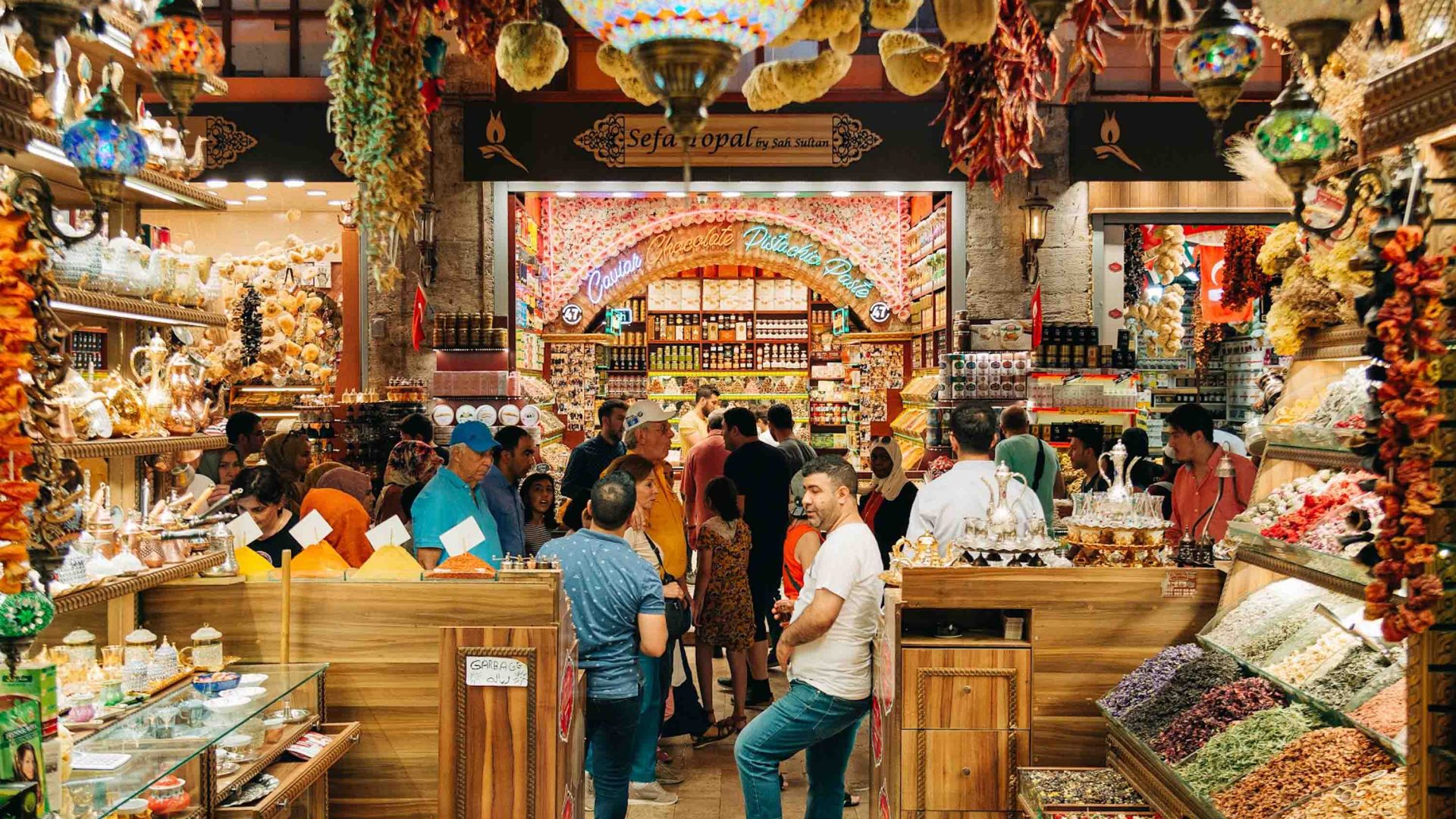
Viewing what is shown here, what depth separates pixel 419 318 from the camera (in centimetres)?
967

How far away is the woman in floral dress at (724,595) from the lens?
581 cm

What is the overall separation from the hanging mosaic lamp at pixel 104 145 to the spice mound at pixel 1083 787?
3.16 metres

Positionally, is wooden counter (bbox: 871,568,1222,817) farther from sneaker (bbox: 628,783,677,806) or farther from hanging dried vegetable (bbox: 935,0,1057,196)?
hanging dried vegetable (bbox: 935,0,1057,196)

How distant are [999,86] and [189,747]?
2400mm

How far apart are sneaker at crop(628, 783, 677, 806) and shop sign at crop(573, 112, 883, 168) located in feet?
18.5

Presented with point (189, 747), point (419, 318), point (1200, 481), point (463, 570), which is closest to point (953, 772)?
point (463, 570)

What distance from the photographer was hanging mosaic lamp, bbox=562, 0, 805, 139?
161cm

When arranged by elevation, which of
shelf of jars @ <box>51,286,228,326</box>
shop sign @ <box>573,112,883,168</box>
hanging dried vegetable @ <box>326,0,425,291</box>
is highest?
shop sign @ <box>573,112,883,168</box>

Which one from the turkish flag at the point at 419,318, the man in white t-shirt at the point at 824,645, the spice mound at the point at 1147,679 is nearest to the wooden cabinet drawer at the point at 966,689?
the man in white t-shirt at the point at 824,645

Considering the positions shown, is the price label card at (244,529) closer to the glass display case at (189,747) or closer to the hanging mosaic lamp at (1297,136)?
the glass display case at (189,747)

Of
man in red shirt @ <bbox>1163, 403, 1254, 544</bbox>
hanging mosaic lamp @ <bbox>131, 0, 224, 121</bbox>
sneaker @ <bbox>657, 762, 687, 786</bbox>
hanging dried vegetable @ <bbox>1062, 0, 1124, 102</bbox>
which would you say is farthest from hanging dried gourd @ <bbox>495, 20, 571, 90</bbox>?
sneaker @ <bbox>657, 762, 687, 786</bbox>

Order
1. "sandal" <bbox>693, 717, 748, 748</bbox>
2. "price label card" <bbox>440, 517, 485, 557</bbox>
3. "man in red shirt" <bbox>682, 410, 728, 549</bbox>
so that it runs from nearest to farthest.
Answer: "price label card" <bbox>440, 517, 485, 557</bbox> < "sandal" <bbox>693, 717, 748, 748</bbox> < "man in red shirt" <bbox>682, 410, 728, 549</bbox>

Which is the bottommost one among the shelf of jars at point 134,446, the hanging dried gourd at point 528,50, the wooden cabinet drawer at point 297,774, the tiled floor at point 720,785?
the tiled floor at point 720,785

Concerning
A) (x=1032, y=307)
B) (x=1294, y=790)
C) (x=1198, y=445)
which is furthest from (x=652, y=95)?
(x=1032, y=307)
